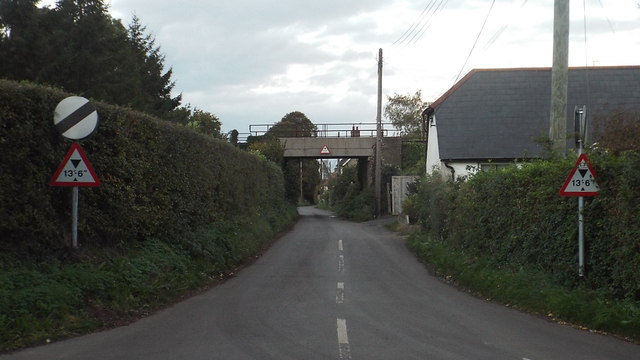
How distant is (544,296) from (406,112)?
54799 mm

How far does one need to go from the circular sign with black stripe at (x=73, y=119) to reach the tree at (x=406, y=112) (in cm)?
5499

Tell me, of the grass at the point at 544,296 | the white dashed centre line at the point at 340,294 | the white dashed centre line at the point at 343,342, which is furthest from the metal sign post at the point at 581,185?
the white dashed centre line at the point at 343,342

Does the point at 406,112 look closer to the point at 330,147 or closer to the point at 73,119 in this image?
the point at 330,147

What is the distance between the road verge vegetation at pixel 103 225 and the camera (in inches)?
351

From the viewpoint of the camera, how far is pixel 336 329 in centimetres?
926

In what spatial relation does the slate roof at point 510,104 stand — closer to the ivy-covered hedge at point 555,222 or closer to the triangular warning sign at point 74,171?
the ivy-covered hedge at point 555,222

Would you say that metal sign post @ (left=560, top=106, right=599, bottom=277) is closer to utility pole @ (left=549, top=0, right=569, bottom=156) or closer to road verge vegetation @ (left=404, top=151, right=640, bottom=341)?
road verge vegetation @ (left=404, top=151, right=640, bottom=341)

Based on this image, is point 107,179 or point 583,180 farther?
point 107,179

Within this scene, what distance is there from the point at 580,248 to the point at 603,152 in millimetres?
1879

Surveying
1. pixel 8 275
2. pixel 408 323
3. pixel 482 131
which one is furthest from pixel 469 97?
pixel 8 275

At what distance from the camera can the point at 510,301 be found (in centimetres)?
1241

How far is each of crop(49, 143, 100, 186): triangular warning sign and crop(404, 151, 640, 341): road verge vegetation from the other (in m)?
7.84

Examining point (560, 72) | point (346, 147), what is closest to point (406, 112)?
point (346, 147)

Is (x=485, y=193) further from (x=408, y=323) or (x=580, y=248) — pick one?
(x=408, y=323)
